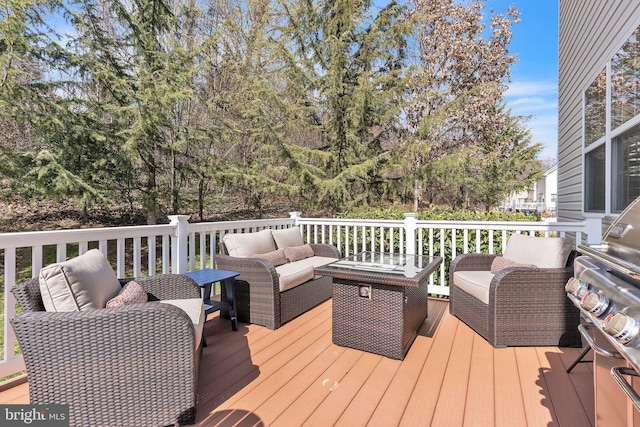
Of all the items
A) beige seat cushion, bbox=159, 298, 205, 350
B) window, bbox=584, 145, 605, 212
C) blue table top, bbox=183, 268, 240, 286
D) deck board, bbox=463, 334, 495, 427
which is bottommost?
deck board, bbox=463, 334, 495, 427

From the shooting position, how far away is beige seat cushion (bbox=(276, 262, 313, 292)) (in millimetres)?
3377

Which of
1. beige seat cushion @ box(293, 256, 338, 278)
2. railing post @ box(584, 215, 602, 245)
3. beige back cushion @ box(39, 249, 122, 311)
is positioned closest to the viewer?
beige back cushion @ box(39, 249, 122, 311)

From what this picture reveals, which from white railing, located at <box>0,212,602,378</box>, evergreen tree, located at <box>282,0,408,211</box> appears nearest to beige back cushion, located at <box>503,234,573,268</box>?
white railing, located at <box>0,212,602,378</box>

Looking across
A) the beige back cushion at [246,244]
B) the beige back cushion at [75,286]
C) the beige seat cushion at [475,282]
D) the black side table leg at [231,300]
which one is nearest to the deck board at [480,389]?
the beige seat cushion at [475,282]

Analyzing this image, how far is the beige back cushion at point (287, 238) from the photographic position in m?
4.25

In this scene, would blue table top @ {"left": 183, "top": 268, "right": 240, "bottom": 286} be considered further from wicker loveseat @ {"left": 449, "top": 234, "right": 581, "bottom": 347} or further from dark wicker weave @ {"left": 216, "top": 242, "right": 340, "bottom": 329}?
wicker loveseat @ {"left": 449, "top": 234, "right": 581, "bottom": 347}

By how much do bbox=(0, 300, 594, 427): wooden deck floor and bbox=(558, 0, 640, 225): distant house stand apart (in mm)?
2322

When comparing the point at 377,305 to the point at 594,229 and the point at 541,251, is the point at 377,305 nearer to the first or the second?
the point at 541,251

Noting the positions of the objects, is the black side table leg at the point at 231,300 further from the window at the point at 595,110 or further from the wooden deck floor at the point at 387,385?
the window at the point at 595,110

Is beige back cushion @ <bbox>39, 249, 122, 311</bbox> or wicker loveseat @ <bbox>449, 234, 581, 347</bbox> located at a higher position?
beige back cushion @ <bbox>39, 249, 122, 311</bbox>

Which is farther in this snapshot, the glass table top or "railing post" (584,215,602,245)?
"railing post" (584,215,602,245)

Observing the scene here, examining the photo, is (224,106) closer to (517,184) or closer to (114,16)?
(114,16)

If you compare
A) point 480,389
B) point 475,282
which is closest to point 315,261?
point 475,282

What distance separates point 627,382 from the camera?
978 mm
